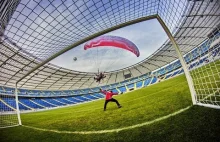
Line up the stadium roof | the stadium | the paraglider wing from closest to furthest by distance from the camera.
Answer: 1. the stadium
2. the stadium roof
3. the paraglider wing

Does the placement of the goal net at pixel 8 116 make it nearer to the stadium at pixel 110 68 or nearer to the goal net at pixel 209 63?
the stadium at pixel 110 68

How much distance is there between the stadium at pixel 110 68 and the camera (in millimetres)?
4383

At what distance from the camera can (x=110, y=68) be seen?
2709 centimetres

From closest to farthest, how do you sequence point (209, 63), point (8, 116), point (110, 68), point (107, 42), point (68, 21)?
point (209, 63) → point (8, 116) → point (68, 21) → point (107, 42) → point (110, 68)

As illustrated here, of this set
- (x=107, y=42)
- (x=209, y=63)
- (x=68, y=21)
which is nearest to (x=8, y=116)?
(x=68, y=21)

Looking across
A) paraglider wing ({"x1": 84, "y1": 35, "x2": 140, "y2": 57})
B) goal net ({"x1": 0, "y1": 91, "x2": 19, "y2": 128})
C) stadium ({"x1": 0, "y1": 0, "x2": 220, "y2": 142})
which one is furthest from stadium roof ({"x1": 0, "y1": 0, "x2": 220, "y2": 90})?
goal net ({"x1": 0, "y1": 91, "x2": 19, "y2": 128})

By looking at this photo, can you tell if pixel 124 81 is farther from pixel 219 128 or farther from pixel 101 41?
pixel 219 128

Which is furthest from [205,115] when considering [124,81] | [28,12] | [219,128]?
[124,81]

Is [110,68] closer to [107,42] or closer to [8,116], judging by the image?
[107,42]

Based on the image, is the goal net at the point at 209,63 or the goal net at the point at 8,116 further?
the goal net at the point at 8,116

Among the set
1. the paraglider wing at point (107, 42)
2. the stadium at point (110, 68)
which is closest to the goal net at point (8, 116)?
the stadium at point (110, 68)

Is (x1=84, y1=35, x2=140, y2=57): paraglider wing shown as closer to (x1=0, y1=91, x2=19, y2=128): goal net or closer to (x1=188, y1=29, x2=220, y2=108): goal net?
(x1=0, y1=91, x2=19, y2=128): goal net

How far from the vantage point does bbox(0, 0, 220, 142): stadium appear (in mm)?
4383

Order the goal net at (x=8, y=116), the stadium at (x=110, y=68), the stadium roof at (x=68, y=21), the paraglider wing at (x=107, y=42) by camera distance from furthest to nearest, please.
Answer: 1. the paraglider wing at (x=107, y=42)
2. the stadium roof at (x=68, y=21)
3. the goal net at (x=8, y=116)
4. the stadium at (x=110, y=68)
